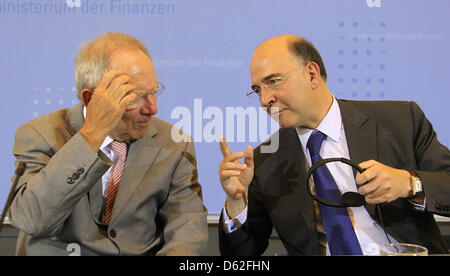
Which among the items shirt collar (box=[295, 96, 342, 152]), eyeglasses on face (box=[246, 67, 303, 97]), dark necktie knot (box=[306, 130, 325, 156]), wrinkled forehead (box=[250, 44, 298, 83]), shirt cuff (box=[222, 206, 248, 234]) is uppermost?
wrinkled forehead (box=[250, 44, 298, 83])

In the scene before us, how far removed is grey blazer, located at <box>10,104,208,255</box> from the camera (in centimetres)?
133

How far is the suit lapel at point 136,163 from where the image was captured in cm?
150

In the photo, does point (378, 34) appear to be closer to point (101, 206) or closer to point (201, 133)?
point (201, 133)

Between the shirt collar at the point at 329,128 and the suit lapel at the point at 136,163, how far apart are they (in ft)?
1.70

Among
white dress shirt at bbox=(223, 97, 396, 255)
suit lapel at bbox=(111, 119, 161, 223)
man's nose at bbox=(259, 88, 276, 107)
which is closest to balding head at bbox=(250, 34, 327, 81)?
man's nose at bbox=(259, 88, 276, 107)

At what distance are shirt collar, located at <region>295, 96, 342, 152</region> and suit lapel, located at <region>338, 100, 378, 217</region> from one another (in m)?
0.02

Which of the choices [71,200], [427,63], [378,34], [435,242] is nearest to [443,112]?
[427,63]

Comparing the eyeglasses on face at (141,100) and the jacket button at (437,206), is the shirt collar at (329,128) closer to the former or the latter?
the jacket button at (437,206)

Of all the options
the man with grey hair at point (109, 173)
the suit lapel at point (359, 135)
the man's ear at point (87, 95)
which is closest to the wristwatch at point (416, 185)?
the suit lapel at point (359, 135)

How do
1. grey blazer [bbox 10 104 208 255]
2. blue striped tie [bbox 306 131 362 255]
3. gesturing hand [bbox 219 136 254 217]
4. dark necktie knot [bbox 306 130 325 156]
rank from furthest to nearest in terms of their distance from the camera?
dark necktie knot [bbox 306 130 325 156]
blue striped tie [bbox 306 131 362 255]
gesturing hand [bbox 219 136 254 217]
grey blazer [bbox 10 104 208 255]

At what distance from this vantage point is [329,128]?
1662 millimetres

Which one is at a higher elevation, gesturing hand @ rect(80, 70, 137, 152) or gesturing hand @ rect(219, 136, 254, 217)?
gesturing hand @ rect(80, 70, 137, 152)

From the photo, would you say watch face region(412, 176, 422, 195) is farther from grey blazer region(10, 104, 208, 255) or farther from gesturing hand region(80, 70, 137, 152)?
gesturing hand region(80, 70, 137, 152)

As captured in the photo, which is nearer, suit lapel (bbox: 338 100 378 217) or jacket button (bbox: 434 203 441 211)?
jacket button (bbox: 434 203 441 211)
